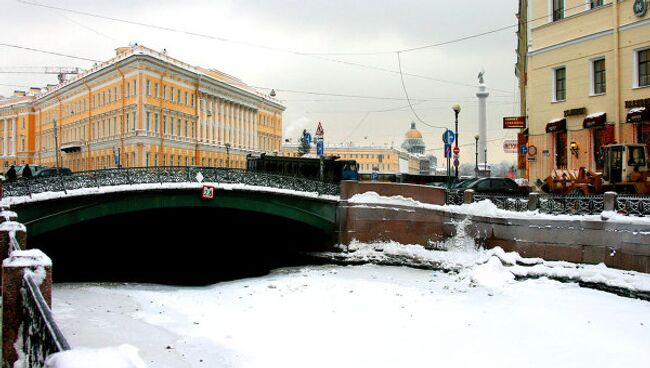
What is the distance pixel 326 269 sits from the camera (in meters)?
21.6

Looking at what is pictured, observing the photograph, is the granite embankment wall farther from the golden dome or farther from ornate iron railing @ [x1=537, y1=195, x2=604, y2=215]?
the golden dome

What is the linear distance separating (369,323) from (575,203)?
811 cm

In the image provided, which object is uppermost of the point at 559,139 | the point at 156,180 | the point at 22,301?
the point at 559,139

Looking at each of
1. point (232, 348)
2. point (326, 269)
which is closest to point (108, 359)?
point (232, 348)

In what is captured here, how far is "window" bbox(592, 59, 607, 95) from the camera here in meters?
23.4

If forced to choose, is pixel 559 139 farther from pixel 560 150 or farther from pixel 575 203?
pixel 575 203

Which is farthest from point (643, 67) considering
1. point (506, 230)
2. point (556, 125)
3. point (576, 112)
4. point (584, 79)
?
point (506, 230)

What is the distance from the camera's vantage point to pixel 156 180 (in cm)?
2031

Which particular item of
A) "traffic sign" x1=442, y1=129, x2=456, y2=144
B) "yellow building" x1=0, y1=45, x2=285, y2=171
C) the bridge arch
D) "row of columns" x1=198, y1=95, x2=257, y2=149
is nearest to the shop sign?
"traffic sign" x1=442, y1=129, x2=456, y2=144

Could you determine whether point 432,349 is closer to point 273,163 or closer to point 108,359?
point 108,359

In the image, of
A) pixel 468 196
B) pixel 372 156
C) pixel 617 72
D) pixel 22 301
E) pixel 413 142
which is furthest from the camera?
pixel 413 142

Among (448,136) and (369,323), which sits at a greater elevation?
(448,136)

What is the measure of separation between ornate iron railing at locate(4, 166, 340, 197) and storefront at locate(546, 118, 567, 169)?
1030cm

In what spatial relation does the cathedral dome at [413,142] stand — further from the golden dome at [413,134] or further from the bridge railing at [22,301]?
the bridge railing at [22,301]
